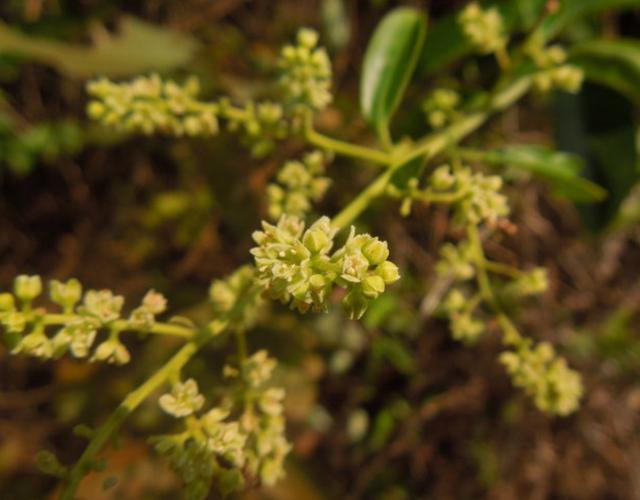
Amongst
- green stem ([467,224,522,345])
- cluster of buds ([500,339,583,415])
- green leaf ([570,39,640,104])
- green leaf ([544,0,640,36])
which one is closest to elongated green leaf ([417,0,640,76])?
green leaf ([544,0,640,36])

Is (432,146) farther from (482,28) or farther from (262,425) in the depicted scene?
(262,425)

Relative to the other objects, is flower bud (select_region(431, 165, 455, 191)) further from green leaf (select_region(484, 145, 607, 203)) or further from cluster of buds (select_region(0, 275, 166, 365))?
cluster of buds (select_region(0, 275, 166, 365))

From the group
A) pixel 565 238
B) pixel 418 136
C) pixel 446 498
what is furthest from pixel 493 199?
pixel 446 498

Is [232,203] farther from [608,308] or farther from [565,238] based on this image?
[608,308]

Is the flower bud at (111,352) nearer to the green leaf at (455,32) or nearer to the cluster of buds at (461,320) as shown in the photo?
the cluster of buds at (461,320)

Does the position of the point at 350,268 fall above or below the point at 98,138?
above

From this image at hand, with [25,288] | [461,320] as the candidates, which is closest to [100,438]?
[25,288]
